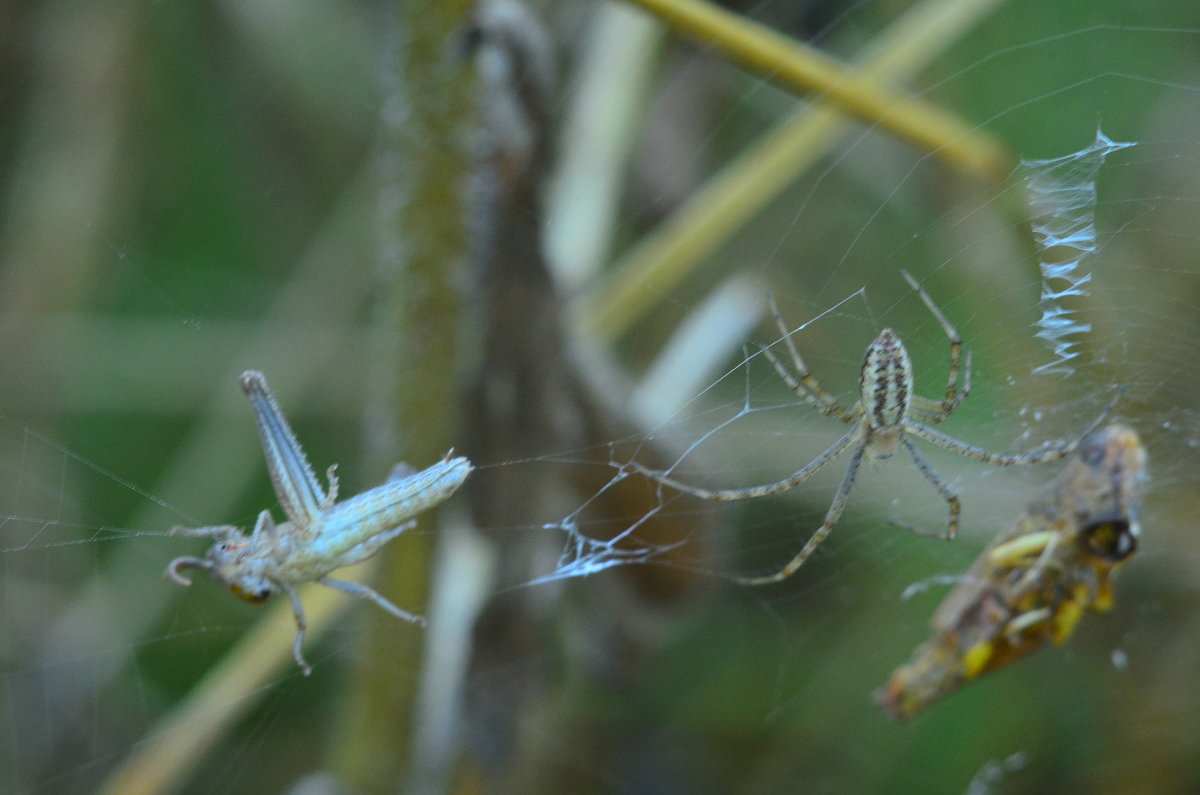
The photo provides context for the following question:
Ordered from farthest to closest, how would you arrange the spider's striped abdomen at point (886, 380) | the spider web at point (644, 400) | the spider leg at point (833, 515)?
the spider web at point (644, 400) → the spider leg at point (833, 515) → the spider's striped abdomen at point (886, 380)

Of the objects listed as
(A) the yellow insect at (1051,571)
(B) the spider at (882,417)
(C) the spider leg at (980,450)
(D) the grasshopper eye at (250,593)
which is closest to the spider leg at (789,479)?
(B) the spider at (882,417)

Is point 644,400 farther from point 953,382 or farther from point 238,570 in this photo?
point 238,570

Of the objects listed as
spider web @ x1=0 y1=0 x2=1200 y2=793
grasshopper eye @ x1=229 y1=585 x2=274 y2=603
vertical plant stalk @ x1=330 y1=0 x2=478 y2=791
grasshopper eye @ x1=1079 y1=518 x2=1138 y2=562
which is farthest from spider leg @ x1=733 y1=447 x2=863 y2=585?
grasshopper eye @ x1=229 y1=585 x2=274 y2=603

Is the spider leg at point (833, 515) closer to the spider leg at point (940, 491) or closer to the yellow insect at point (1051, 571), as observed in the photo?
the spider leg at point (940, 491)

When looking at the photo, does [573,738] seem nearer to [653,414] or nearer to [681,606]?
[681,606]

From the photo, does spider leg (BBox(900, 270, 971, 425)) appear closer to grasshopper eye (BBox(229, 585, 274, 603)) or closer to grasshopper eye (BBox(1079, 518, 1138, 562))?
grasshopper eye (BBox(1079, 518, 1138, 562))
